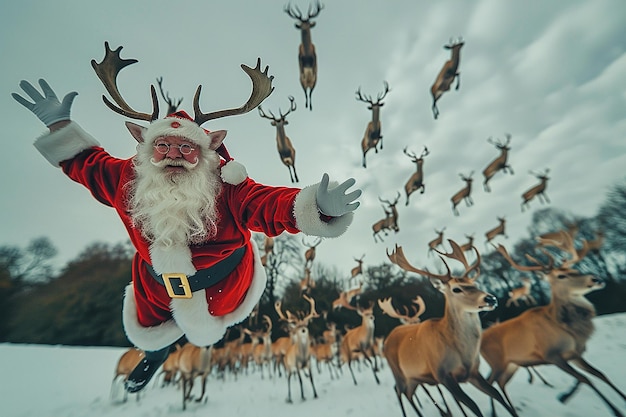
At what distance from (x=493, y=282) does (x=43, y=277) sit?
38.9ft

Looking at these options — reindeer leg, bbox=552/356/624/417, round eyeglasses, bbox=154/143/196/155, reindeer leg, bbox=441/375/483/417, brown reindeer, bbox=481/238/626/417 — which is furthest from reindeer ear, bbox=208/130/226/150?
reindeer leg, bbox=552/356/624/417

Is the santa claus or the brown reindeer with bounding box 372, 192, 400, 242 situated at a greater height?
the brown reindeer with bounding box 372, 192, 400, 242

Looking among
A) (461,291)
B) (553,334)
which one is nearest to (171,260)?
(461,291)

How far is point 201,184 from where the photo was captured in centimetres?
99

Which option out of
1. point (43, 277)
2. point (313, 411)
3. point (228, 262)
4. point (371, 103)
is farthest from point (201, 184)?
point (43, 277)

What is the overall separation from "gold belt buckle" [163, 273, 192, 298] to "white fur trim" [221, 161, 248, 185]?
386 mm

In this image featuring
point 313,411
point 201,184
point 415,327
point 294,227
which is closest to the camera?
point 294,227

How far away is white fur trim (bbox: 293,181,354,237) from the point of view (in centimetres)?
A: 77

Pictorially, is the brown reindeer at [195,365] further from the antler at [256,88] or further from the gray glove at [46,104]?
the antler at [256,88]

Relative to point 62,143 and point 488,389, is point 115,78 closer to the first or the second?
point 62,143

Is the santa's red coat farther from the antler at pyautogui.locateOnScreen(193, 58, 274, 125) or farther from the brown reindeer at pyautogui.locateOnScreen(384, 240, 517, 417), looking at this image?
the brown reindeer at pyautogui.locateOnScreen(384, 240, 517, 417)

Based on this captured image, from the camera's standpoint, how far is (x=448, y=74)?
4570mm

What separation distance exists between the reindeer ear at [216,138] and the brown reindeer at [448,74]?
4835mm

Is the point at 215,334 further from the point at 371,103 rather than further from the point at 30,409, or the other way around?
the point at 371,103
